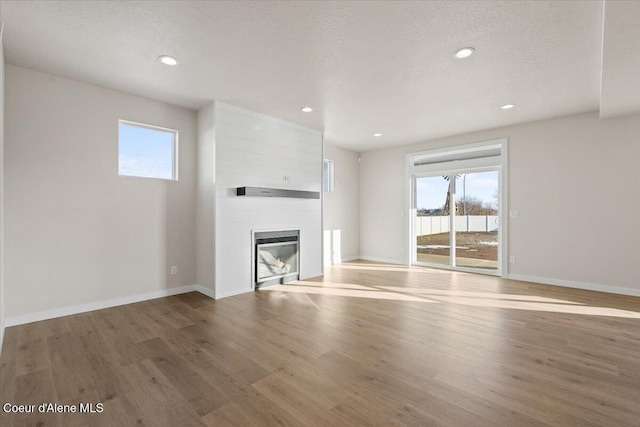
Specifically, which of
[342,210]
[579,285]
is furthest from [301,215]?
[579,285]

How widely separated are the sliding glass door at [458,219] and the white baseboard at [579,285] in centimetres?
48

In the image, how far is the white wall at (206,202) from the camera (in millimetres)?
4199

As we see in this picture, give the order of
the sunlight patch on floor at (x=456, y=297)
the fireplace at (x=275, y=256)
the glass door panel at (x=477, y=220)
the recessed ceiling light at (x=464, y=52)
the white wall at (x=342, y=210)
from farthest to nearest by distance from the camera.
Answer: the white wall at (x=342, y=210)
the glass door panel at (x=477, y=220)
the fireplace at (x=275, y=256)
the sunlight patch on floor at (x=456, y=297)
the recessed ceiling light at (x=464, y=52)

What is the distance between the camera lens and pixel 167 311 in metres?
3.60

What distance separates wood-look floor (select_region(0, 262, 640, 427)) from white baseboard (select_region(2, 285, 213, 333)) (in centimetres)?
12

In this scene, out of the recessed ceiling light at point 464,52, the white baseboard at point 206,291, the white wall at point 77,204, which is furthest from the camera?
the white baseboard at point 206,291

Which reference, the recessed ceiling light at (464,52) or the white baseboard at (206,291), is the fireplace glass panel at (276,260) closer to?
the white baseboard at (206,291)

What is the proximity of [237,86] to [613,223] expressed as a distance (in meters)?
5.73

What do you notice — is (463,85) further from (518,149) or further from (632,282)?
(632,282)

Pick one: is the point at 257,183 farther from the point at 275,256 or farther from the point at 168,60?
the point at 168,60

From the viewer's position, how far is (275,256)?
4.95 metres

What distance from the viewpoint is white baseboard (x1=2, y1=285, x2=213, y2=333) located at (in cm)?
317

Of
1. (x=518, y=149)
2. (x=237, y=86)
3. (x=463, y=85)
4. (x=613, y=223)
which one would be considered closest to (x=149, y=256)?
(x=237, y=86)

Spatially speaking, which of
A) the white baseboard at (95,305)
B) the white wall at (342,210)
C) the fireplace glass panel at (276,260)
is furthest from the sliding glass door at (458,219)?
the white baseboard at (95,305)
